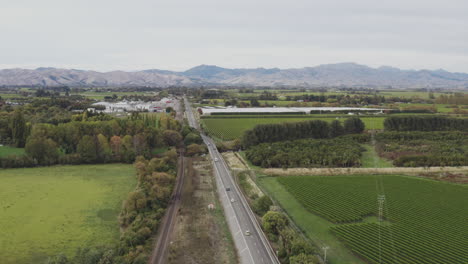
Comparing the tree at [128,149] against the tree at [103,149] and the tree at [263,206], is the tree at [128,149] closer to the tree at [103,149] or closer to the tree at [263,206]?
the tree at [103,149]

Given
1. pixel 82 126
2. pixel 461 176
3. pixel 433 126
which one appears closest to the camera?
→ pixel 461 176

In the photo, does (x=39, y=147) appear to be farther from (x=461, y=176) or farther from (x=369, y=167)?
(x=461, y=176)

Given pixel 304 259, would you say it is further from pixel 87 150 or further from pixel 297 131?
pixel 297 131

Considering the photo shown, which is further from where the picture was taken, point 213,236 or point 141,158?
point 141,158

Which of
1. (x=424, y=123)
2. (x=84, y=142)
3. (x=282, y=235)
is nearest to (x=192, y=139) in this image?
(x=84, y=142)

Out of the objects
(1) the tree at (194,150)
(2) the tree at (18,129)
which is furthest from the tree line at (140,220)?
(2) the tree at (18,129)

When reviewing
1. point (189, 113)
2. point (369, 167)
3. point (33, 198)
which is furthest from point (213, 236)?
point (189, 113)
